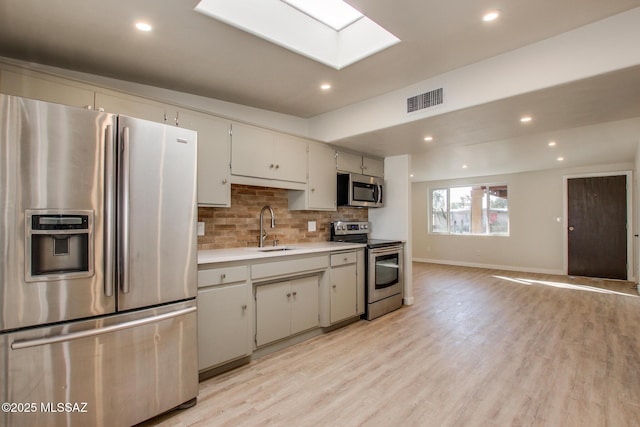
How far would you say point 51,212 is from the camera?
59.7 inches

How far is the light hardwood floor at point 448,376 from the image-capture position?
6.30 ft

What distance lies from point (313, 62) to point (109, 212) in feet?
6.00

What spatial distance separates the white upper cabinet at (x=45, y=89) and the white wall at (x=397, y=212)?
3.62 meters

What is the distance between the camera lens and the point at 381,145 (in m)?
3.89

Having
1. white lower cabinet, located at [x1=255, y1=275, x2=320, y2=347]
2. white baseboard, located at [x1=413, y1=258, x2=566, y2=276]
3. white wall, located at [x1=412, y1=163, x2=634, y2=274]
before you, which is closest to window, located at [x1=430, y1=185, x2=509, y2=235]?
white wall, located at [x1=412, y1=163, x2=634, y2=274]

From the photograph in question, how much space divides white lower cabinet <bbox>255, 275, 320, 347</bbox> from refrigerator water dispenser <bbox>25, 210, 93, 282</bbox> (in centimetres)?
134

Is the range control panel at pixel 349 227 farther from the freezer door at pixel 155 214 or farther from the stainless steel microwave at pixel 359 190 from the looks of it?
the freezer door at pixel 155 214

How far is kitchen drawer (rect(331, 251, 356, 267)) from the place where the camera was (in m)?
3.31

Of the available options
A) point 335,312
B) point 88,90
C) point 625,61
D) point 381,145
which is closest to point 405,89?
point 381,145

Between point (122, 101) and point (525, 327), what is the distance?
4547 millimetres

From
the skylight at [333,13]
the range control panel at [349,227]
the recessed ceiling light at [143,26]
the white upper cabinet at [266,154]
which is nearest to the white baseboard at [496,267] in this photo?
the range control panel at [349,227]

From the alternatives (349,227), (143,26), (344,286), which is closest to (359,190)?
(349,227)

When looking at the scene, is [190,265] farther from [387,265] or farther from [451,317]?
[451,317]

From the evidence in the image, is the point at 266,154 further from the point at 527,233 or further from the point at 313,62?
the point at 527,233
